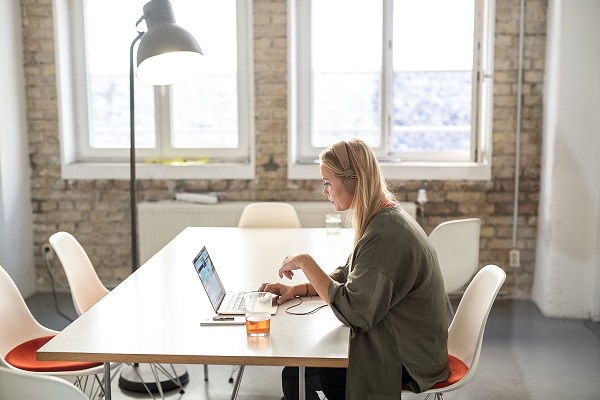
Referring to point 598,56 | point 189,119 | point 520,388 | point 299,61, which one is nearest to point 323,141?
point 299,61

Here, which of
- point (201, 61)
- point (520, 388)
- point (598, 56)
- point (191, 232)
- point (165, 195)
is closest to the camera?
point (201, 61)

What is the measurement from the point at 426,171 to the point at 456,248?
1.35 m

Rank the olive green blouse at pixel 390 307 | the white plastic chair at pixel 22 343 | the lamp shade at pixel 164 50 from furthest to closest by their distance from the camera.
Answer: the lamp shade at pixel 164 50 → the white plastic chair at pixel 22 343 → the olive green blouse at pixel 390 307

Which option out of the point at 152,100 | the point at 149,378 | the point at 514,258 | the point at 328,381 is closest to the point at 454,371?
the point at 328,381

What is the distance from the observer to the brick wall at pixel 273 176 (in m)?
5.15

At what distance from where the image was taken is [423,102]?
5449mm

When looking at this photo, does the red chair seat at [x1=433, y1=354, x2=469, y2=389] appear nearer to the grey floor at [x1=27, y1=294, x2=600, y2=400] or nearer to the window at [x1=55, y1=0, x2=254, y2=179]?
the grey floor at [x1=27, y1=294, x2=600, y2=400]

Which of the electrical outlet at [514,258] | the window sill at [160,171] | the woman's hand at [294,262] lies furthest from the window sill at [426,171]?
the woman's hand at [294,262]

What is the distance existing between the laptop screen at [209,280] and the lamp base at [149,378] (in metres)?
1.08

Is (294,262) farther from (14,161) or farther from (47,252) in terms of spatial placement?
(47,252)

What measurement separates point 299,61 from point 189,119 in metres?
0.94

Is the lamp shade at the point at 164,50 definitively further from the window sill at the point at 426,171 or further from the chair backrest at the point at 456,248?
the window sill at the point at 426,171

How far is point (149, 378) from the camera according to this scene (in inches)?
153

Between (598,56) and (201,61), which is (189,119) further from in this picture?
(598,56)
